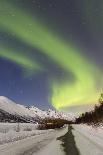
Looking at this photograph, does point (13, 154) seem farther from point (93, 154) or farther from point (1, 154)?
point (93, 154)

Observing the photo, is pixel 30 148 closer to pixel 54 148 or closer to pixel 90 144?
pixel 54 148

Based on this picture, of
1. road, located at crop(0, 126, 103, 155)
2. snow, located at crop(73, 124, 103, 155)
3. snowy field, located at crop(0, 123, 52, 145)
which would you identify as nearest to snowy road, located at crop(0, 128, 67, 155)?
road, located at crop(0, 126, 103, 155)

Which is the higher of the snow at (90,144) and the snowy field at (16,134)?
the snowy field at (16,134)

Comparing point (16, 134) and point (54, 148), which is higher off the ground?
point (16, 134)

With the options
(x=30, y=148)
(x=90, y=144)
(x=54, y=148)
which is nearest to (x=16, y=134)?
(x=90, y=144)

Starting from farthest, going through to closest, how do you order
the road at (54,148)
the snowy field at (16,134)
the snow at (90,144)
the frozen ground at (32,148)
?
the snowy field at (16,134)
the frozen ground at (32,148)
the road at (54,148)
the snow at (90,144)

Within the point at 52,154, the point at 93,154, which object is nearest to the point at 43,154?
the point at 52,154

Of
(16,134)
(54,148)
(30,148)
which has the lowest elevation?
(54,148)

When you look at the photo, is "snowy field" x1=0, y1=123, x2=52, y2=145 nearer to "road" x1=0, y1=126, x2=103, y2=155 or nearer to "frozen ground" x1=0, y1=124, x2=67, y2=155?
"frozen ground" x1=0, y1=124, x2=67, y2=155

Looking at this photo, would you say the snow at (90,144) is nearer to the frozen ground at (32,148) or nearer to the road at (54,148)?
the road at (54,148)

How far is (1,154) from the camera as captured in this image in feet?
49.0

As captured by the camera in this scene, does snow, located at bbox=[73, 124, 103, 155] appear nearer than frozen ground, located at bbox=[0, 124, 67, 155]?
Yes

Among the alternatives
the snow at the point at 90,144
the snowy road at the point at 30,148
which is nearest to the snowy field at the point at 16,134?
the snowy road at the point at 30,148

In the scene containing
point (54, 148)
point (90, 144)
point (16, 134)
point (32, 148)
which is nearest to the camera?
point (54, 148)
